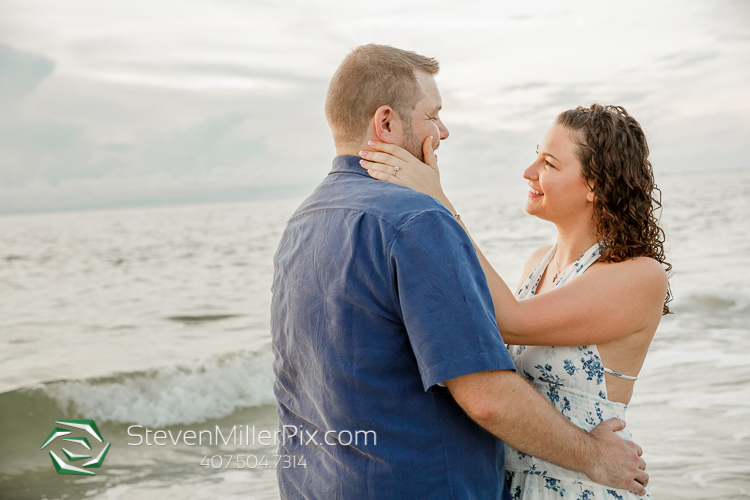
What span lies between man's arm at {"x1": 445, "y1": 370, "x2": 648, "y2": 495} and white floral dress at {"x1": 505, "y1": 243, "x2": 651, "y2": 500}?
11cm

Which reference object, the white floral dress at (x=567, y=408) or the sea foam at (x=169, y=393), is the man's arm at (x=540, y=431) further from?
the sea foam at (x=169, y=393)

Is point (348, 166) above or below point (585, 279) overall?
above

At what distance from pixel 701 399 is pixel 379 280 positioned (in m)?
6.34

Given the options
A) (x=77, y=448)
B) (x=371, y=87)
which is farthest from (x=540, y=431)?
(x=77, y=448)

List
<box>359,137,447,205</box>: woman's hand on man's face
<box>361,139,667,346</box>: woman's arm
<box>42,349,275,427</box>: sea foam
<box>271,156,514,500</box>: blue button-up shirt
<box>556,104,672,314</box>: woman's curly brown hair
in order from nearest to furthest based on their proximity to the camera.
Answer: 1. <box>271,156,514,500</box>: blue button-up shirt
2. <box>359,137,447,205</box>: woman's hand on man's face
3. <box>361,139,667,346</box>: woman's arm
4. <box>556,104,672,314</box>: woman's curly brown hair
5. <box>42,349,275,427</box>: sea foam

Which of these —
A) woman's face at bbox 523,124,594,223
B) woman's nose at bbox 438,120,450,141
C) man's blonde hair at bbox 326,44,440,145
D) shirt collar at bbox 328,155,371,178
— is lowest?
woman's face at bbox 523,124,594,223

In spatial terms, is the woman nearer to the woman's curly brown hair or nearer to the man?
the woman's curly brown hair

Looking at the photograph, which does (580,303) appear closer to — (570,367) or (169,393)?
(570,367)

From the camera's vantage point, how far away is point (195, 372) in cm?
812

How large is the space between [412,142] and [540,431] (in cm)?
90

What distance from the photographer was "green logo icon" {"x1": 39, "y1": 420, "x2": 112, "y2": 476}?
5.77 metres

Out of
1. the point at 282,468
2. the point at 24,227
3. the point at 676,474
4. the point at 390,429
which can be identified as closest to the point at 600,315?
the point at 390,429

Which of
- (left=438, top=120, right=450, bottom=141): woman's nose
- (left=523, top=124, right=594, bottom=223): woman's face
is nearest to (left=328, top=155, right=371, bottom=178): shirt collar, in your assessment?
(left=438, top=120, right=450, bottom=141): woman's nose

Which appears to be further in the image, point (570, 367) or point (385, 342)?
point (570, 367)
